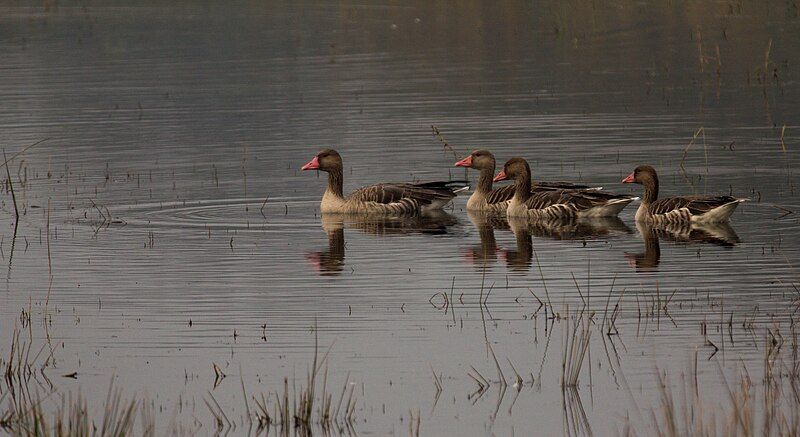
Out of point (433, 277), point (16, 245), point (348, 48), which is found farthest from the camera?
point (348, 48)

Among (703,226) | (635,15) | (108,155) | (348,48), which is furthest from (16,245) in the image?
(635,15)

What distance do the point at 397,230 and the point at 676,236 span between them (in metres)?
3.76

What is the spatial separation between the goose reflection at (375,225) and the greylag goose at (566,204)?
97cm

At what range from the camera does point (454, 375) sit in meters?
11.5

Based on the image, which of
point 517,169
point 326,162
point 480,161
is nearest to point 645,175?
point 517,169

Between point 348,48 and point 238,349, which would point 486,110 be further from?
point 238,349

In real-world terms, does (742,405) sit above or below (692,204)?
below

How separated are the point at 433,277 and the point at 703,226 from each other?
4.80 metres

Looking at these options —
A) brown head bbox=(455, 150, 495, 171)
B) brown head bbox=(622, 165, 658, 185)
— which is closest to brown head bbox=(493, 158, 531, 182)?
brown head bbox=(455, 150, 495, 171)

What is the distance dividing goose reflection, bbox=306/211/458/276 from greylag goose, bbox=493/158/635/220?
97cm

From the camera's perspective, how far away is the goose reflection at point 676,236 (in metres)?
16.7

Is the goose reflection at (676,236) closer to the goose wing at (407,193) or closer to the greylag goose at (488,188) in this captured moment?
the greylag goose at (488,188)

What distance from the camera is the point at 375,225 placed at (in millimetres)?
20734

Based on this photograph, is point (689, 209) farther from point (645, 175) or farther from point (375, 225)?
point (375, 225)
